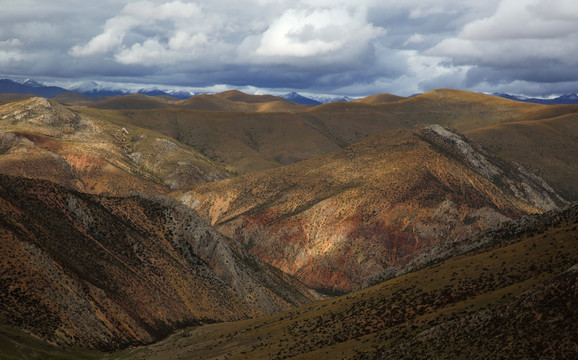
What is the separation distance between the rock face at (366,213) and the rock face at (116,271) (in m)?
26.2

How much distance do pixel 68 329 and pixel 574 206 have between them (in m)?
58.7

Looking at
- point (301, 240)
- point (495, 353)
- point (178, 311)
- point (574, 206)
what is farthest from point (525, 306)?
point (301, 240)

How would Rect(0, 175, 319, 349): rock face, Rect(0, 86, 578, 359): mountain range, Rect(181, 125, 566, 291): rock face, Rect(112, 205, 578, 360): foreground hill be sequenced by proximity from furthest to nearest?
Rect(181, 125, 566, 291): rock face
Rect(0, 175, 319, 349): rock face
Rect(0, 86, 578, 359): mountain range
Rect(112, 205, 578, 360): foreground hill

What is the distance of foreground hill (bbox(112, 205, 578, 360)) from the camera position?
123 feet

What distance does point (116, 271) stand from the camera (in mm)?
91938

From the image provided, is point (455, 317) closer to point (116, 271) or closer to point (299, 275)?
point (116, 271)

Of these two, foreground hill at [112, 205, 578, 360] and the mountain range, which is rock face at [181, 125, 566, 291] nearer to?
the mountain range

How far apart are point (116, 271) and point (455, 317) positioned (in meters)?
57.8

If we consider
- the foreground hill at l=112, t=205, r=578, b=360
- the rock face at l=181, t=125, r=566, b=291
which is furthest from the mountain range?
the rock face at l=181, t=125, r=566, b=291

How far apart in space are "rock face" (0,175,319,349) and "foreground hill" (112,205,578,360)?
6561 mm

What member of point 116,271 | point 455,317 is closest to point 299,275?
point 116,271

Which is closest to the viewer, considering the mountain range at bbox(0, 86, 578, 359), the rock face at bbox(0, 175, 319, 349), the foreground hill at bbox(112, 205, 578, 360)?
the foreground hill at bbox(112, 205, 578, 360)

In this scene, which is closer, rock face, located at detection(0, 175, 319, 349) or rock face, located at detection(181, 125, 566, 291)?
rock face, located at detection(0, 175, 319, 349)

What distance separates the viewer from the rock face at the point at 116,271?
70.1 m
